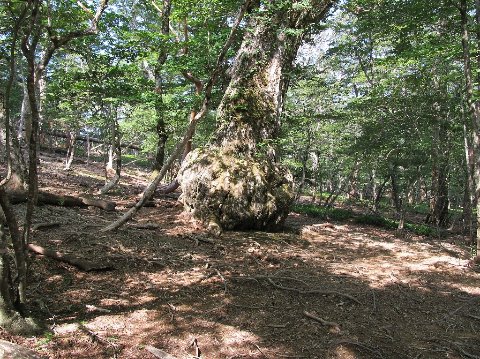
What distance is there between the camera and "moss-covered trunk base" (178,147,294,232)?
8.02m

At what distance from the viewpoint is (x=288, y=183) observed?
9211 mm

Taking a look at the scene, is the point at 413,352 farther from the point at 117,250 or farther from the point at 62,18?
the point at 62,18

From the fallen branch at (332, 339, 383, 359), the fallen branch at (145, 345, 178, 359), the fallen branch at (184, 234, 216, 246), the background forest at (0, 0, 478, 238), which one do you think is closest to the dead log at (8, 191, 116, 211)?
the background forest at (0, 0, 478, 238)

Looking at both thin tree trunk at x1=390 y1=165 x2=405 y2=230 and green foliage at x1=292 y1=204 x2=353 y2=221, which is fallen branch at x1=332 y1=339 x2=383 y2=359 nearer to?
thin tree trunk at x1=390 y1=165 x2=405 y2=230

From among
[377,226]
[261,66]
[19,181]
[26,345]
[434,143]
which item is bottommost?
[377,226]

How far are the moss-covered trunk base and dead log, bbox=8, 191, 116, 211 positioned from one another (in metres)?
2.07

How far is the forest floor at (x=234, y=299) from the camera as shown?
11.8ft

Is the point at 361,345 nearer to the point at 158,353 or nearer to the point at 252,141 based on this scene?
the point at 158,353

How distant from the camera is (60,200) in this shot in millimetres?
8070

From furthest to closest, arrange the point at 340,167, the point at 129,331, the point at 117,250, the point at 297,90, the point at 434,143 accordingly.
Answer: the point at 340,167
the point at 297,90
the point at 434,143
the point at 117,250
the point at 129,331

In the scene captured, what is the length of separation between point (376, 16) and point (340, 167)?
34.7ft

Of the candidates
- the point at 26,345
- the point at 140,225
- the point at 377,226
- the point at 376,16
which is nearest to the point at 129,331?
the point at 26,345

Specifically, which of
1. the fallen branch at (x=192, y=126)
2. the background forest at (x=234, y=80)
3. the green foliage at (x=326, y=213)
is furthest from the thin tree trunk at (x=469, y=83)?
the green foliage at (x=326, y=213)

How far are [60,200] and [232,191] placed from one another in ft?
13.4
